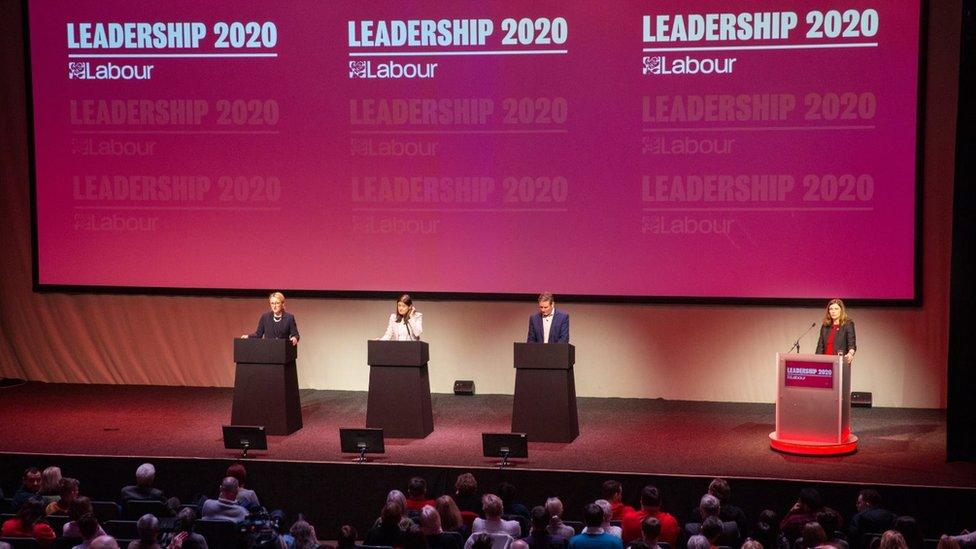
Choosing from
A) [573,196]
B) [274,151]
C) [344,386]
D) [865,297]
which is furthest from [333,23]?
[865,297]

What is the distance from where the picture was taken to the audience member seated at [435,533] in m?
6.84

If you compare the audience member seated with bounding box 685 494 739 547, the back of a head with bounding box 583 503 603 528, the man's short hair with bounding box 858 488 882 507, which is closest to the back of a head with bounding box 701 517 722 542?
the audience member seated with bounding box 685 494 739 547

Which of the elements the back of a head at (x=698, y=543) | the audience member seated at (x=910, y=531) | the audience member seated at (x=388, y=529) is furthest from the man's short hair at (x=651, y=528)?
the audience member seated at (x=388, y=529)

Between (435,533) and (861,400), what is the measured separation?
593cm

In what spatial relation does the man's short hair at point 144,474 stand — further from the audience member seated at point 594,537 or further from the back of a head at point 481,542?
the audience member seated at point 594,537

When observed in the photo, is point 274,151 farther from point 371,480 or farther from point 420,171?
point 371,480

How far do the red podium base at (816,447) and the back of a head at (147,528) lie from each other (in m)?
5.26

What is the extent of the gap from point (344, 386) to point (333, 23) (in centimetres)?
381

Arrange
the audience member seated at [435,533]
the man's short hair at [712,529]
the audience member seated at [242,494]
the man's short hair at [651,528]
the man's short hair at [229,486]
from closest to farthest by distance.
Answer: the man's short hair at [651,528] → the man's short hair at [712,529] → the audience member seated at [435,533] → the man's short hair at [229,486] → the audience member seated at [242,494]

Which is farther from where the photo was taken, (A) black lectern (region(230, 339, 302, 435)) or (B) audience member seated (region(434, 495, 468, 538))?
(A) black lectern (region(230, 339, 302, 435))

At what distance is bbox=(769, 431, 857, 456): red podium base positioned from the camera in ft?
30.8

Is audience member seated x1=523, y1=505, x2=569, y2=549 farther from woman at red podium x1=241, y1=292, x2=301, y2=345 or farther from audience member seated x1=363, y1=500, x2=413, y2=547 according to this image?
woman at red podium x1=241, y1=292, x2=301, y2=345

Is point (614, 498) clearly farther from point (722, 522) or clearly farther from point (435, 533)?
point (435, 533)

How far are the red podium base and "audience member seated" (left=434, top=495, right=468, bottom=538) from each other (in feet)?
11.1
